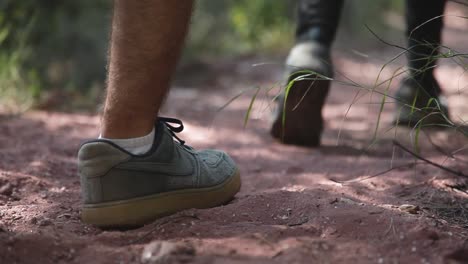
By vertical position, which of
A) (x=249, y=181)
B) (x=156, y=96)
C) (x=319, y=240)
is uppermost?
(x=156, y=96)

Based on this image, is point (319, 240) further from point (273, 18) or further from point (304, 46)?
point (273, 18)

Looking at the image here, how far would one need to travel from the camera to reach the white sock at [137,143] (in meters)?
1.43

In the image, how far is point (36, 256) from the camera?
1250mm

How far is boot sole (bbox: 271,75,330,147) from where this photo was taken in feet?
7.52

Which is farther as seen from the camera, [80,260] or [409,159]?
[409,159]

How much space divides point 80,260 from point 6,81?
243 centimetres

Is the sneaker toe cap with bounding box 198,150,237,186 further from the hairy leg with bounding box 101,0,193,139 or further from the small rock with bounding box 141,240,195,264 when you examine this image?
the small rock with bounding box 141,240,195,264

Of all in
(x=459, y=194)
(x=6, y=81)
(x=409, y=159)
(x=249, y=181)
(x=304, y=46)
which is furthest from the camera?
(x=6, y=81)

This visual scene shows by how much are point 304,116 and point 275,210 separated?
0.94 metres

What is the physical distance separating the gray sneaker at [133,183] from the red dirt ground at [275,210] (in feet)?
0.13

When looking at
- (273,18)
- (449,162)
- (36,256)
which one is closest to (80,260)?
(36,256)

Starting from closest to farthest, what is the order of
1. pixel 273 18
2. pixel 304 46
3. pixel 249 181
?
pixel 249 181, pixel 304 46, pixel 273 18

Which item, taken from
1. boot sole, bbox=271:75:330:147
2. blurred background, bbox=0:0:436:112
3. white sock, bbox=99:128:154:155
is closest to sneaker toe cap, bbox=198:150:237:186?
white sock, bbox=99:128:154:155

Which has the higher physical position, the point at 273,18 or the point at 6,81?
the point at 273,18
